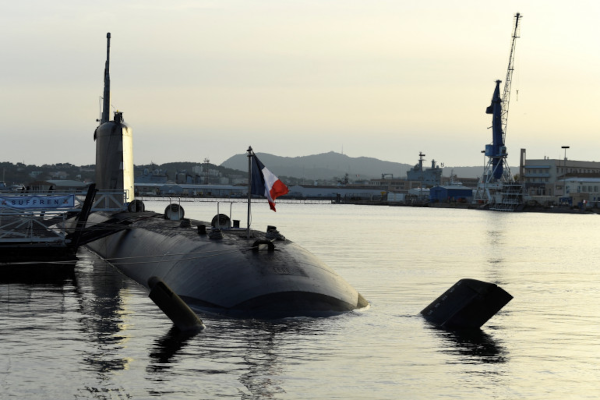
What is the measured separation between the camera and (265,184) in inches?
808

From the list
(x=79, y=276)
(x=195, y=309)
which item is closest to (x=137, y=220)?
(x=79, y=276)

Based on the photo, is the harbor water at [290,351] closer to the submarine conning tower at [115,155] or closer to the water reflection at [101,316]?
the water reflection at [101,316]

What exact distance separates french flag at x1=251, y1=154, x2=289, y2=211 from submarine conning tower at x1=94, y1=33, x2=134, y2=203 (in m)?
18.3

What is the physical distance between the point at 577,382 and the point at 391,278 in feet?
55.4

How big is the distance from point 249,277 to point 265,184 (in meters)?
2.82

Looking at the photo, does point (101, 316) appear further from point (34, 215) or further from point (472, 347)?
point (34, 215)

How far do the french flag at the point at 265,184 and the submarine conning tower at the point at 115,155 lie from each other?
1834cm

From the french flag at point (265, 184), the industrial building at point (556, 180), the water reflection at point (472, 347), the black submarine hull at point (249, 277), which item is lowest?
the water reflection at point (472, 347)

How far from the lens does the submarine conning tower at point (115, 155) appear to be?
3847 cm

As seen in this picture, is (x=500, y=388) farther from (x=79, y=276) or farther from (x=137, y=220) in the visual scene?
(x=137, y=220)

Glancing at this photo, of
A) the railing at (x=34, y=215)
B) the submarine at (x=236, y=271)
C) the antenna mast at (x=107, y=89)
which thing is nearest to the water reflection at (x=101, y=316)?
the submarine at (x=236, y=271)

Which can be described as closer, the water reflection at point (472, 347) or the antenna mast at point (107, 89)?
the water reflection at point (472, 347)

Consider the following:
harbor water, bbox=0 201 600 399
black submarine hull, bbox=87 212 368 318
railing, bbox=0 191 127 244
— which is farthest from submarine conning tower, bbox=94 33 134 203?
black submarine hull, bbox=87 212 368 318

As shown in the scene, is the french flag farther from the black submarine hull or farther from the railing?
the railing
